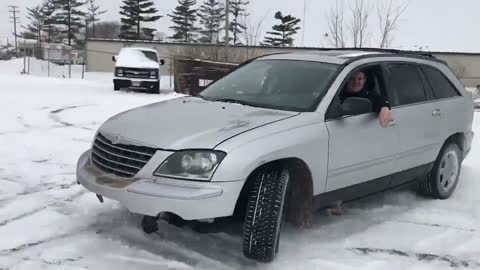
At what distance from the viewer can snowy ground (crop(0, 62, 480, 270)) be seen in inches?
146

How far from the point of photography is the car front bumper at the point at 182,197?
333 centimetres

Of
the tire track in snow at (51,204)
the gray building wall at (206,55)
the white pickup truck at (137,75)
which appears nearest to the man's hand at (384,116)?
the tire track in snow at (51,204)

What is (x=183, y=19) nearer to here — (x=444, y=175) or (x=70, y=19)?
(x=70, y=19)

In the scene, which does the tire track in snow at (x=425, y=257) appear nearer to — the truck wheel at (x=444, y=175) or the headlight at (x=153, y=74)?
the truck wheel at (x=444, y=175)

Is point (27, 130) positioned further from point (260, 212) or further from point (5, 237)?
point (260, 212)

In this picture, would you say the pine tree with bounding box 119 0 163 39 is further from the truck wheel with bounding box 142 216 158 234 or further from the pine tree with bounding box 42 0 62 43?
the truck wheel with bounding box 142 216 158 234

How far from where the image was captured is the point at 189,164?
3.46 metres

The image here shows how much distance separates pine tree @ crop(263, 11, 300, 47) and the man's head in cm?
5349

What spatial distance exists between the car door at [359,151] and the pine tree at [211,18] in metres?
59.8

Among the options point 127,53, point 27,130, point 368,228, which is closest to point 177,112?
point 368,228

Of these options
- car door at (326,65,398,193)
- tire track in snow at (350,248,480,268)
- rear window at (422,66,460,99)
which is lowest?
tire track in snow at (350,248,480,268)

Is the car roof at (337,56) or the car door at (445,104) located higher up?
the car roof at (337,56)

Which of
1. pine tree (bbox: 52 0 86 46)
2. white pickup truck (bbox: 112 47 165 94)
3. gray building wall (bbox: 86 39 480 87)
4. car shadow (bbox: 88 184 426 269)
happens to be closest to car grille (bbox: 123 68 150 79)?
white pickup truck (bbox: 112 47 165 94)

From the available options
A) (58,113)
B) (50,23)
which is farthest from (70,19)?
(58,113)
